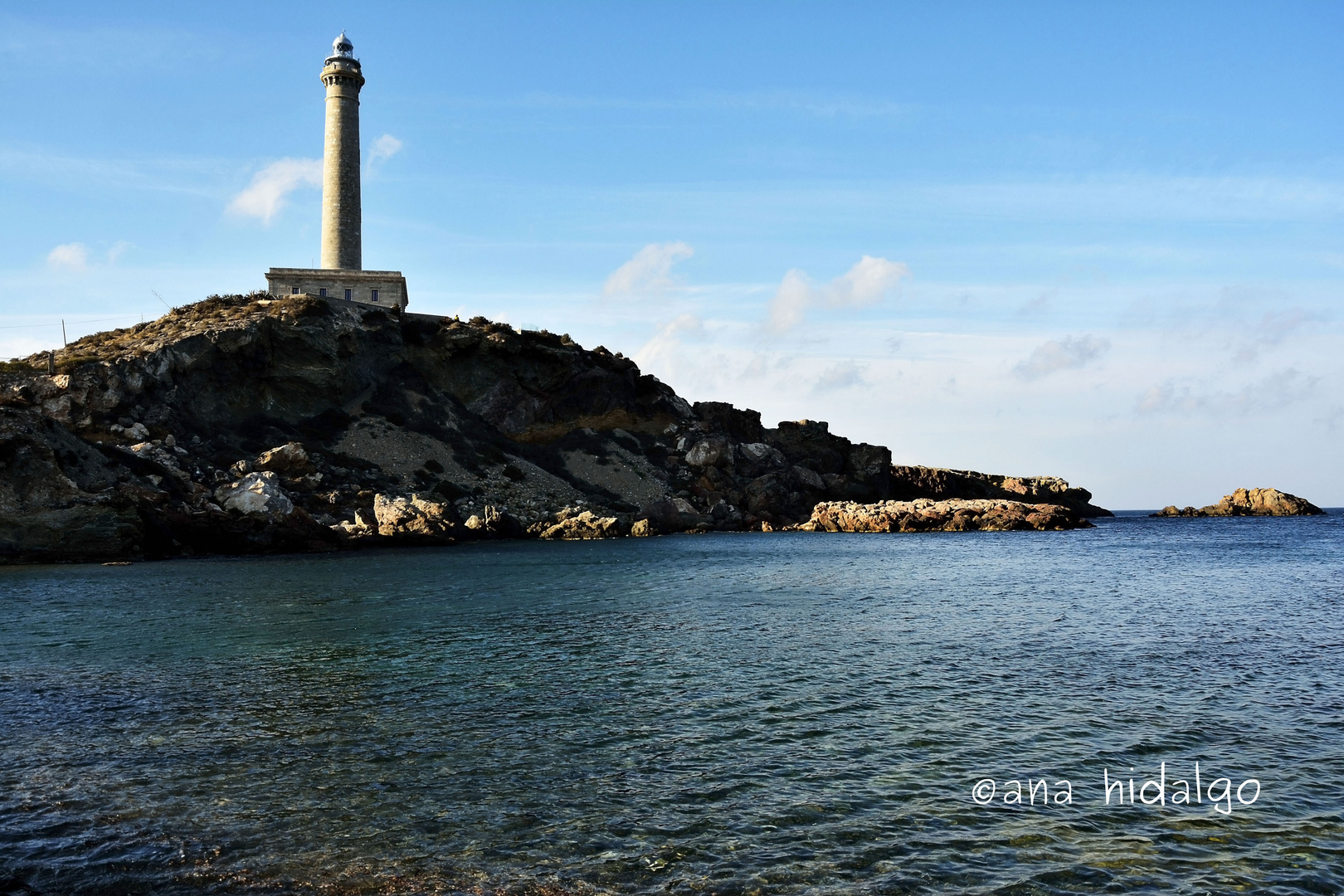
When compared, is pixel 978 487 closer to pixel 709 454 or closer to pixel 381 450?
pixel 709 454

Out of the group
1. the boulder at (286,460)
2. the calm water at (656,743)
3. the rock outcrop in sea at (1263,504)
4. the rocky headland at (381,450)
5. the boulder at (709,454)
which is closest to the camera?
the calm water at (656,743)

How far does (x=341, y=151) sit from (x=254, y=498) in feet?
122

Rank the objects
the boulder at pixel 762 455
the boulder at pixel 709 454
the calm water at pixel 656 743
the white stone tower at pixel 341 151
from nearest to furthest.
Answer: the calm water at pixel 656 743 < the white stone tower at pixel 341 151 < the boulder at pixel 709 454 < the boulder at pixel 762 455

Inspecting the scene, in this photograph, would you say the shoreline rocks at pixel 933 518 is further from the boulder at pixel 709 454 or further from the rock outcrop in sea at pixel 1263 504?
the rock outcrop in sea at pixel 1263 504

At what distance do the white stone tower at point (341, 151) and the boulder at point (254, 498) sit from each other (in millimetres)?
31262

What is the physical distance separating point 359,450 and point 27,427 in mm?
25656

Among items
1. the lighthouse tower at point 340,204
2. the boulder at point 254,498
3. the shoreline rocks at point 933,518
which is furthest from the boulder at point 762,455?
the boulder at point 254,498

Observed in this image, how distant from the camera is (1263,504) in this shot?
4651 inches

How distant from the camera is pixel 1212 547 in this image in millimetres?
54656

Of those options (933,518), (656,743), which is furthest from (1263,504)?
(656,743)

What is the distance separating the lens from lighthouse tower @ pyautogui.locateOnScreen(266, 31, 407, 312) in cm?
7306

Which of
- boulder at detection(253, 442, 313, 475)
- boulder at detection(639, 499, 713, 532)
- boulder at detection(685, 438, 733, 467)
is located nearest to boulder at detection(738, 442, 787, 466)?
boulder at detection(685, 438, 733, 467)

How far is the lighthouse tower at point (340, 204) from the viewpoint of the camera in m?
73.1

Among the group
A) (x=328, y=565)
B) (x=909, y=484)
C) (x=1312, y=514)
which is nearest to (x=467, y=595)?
(x=328, y=565)
